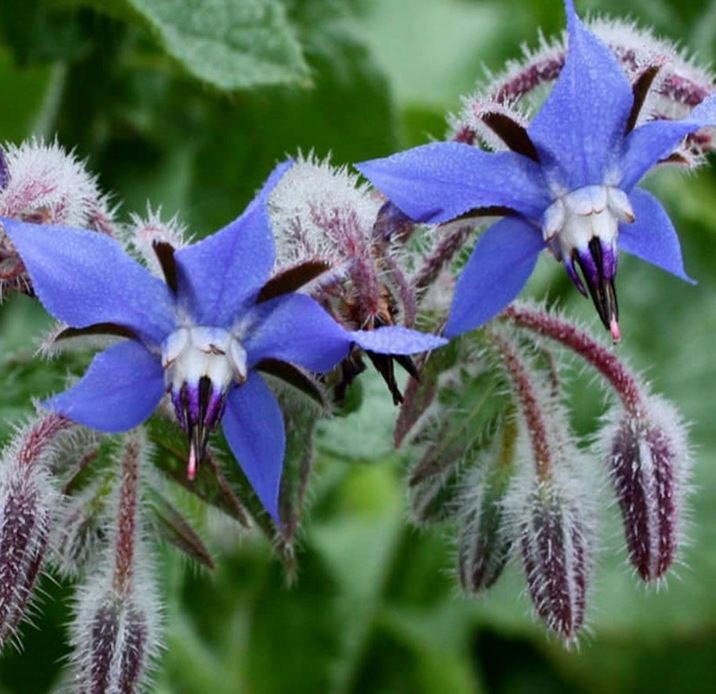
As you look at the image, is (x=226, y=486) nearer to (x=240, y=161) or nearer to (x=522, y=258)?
(x=522, y=258)

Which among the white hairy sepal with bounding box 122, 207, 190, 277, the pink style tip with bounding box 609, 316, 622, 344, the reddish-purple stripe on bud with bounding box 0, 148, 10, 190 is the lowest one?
Result: the pink style tip with bounding box 609, 316, 622, 344

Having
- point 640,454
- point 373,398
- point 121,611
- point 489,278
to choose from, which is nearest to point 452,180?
point 489,278

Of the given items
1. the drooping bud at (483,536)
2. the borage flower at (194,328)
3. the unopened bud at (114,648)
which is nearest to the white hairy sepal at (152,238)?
the borage flower at (194,328)

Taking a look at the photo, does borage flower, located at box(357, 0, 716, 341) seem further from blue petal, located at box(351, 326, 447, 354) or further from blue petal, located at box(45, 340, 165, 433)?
blue petal, located at box(45, 340, 165, 433)

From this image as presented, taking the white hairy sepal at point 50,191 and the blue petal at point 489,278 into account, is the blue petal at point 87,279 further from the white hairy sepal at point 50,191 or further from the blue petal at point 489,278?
the blue petal at point 489,278

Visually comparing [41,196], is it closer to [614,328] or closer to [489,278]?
[489,278]

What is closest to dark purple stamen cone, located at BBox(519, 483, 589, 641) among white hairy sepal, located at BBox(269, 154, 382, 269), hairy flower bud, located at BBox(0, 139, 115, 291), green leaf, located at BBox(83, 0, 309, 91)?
white hairy sepal, located at BBox(269, 154, 382, 269)
